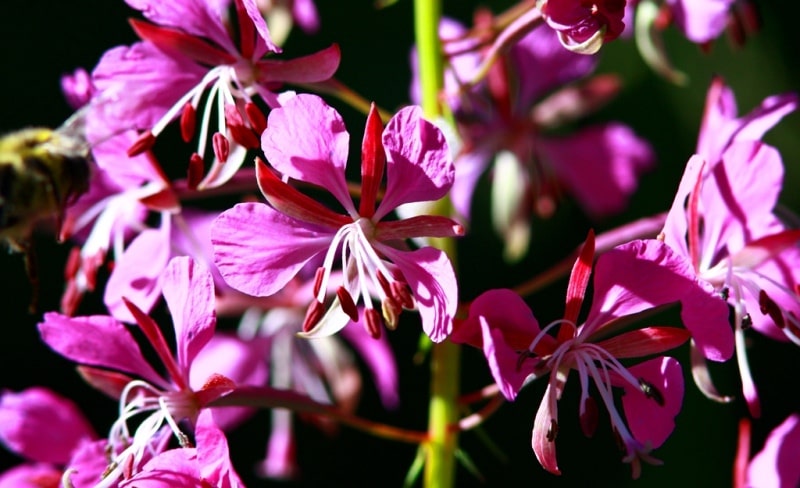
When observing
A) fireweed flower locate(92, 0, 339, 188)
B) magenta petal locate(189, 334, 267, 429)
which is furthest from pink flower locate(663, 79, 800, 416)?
magenta petal locate(189, 334, 267, 429)

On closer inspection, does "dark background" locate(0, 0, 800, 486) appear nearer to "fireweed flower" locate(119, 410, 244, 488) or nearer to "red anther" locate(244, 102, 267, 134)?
"red anther" locate(244, 102, 267, 134)

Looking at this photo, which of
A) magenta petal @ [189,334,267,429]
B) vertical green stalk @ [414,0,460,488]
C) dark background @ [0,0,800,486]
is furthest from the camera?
dark background @ [0,0,800,486]

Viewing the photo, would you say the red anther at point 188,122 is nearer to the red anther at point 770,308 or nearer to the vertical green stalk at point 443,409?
the vertical green stalk at point 443,409

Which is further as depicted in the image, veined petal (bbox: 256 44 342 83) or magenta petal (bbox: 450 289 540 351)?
veined petal (bbox: 256 44 342 83)

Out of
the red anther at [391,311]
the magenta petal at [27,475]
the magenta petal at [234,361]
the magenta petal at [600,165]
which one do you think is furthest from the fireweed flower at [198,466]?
the magenta petal at [600,165]

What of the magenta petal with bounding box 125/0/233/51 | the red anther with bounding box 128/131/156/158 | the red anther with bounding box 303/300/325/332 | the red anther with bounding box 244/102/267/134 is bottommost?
the red anther with bounding box 303/300/325/332

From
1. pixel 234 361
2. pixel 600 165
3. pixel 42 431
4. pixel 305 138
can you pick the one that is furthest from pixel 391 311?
pixel 600 165

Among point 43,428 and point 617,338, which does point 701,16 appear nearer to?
point 617,338

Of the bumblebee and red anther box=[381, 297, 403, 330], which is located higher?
the bumblebee
